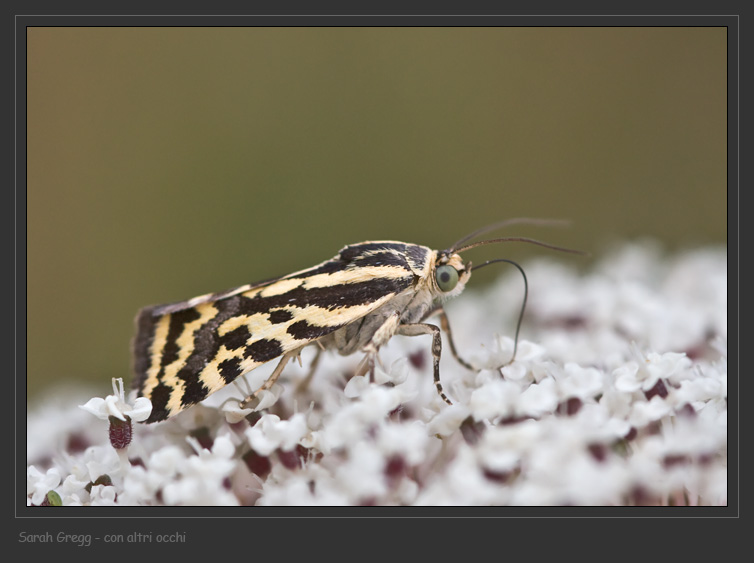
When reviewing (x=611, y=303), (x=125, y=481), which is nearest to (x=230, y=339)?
(x=125, y=481)

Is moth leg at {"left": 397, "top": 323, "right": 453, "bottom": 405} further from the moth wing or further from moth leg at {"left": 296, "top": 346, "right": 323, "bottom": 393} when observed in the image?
moth leg at {"left": 296, "top": 346, "right": 323, "bottom": 393}

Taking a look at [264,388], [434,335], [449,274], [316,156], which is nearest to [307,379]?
[264,388]

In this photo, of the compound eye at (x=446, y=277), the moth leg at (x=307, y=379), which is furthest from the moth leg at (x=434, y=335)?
the moth leg at (x=307, y=379)

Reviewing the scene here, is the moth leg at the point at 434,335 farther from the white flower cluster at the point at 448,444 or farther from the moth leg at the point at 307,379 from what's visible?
the moth leg at the point at 307,379

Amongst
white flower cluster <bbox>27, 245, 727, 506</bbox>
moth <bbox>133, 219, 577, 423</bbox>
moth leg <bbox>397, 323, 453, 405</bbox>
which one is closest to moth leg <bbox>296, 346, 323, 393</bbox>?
white flower cluster <bbox>27, 245, 727, 506</bbox>

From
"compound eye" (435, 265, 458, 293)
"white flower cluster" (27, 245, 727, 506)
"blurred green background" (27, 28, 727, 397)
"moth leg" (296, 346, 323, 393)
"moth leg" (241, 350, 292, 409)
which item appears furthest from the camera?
"blurred green background" (27, 28, 727, 397)
